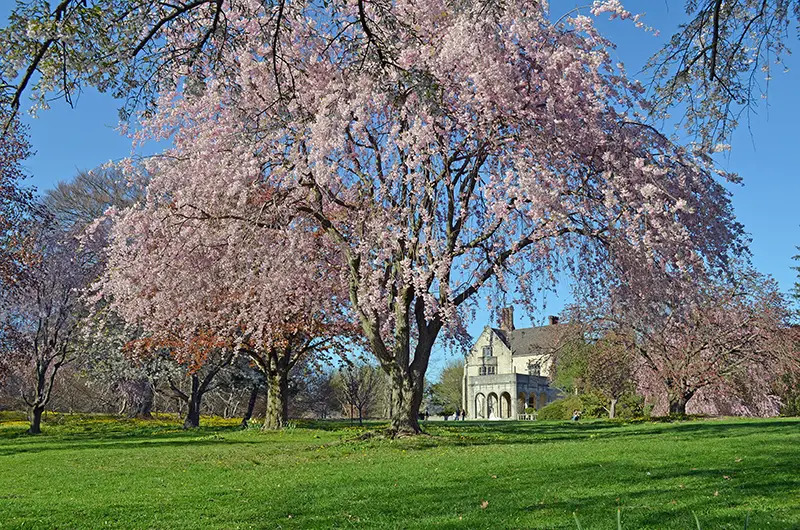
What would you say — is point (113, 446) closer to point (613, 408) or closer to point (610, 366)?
point (610, 366)

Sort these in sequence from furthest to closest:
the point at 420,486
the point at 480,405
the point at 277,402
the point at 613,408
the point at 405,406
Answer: the point at 480,405, the point at 613,408, the point at 277,402, the point at 405,406, the point at 420,486

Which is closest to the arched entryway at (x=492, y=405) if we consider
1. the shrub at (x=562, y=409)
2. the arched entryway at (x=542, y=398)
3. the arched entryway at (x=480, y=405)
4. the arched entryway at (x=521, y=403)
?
the arched entryway at (x=480, y=405)

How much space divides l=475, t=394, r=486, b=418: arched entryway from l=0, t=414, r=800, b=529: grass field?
55619 millimetres

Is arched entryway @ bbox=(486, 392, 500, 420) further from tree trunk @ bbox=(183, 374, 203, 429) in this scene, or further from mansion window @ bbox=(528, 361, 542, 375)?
tree trunk @ bbox=(183, 374, 203, 429)

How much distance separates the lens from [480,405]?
231 feet

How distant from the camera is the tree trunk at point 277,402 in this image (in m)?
24.0

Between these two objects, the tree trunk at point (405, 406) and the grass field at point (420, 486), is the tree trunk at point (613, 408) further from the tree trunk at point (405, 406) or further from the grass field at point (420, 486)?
the tree trunk at point (405, 406)

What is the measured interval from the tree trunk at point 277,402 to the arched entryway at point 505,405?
153ft

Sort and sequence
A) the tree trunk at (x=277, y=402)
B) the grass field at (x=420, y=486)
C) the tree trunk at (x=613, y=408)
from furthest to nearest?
the tree trunk at (x=613, y=408) < the tree trunk at (x=277, y=402) < the grass field at (x=420, y=486)

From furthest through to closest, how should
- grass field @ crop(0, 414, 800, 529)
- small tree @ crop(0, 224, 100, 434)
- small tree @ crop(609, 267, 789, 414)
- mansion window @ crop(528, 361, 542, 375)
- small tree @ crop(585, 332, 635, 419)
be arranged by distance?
mansion window @ crop(528, 361, 542, 375)
small tree @ crop(585, 332, 635, 419)
small tree @ crop(609, 267, 789, 414)
small tree @ crop(0, 224, 100, 434)
grass field @ crop(0, 414, 800, 529)

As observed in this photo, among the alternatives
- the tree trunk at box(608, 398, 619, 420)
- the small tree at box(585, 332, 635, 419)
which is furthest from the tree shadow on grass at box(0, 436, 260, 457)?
the tree trunk at box(608, 398, 619, 420)

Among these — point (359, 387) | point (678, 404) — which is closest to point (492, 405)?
point (359, 387)

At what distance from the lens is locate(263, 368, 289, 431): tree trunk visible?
2397 cm

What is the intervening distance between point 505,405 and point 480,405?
8.85 feet
